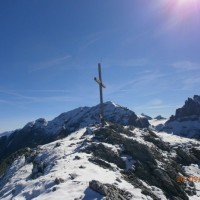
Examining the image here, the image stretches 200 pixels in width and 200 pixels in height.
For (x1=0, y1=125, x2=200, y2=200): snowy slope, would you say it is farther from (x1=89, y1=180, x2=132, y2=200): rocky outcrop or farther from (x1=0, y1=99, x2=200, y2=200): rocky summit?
(x1=89, y1=180, x2=132, y2=200): rocky outcrop

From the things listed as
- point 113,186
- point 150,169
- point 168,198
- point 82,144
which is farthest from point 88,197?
point 82,144

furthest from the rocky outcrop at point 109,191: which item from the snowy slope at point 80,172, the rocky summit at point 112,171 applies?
the snowy slope at point 80,172

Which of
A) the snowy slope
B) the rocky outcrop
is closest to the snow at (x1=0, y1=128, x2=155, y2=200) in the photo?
the snowy slope

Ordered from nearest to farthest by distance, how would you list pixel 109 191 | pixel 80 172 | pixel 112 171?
pixel 109 191 < pixel 80 172 < pixel 112 171

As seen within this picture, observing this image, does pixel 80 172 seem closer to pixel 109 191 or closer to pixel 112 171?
pixel 112 171

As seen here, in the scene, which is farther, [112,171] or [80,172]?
[112,171]

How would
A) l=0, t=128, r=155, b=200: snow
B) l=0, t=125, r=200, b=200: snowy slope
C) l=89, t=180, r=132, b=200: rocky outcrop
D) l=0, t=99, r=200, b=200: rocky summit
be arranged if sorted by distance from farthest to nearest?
1. l=0, t=99, r=200, b=200: rocky summit
2. l=0, t=125, r=200, b=200: snowy slope
3. l=0, t=128, r=155, b=200: snow
4. l=89, t=180, r=132, b=200: rocky outcrop

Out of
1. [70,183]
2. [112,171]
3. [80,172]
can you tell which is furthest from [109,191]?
[112,171]

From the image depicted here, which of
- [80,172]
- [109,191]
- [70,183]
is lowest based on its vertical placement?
[109,191]

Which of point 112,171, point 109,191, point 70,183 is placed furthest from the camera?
point 112,171

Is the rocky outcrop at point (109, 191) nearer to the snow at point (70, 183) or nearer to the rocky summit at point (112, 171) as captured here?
the rocky summit at point (112, 171)

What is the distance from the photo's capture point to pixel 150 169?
173 ft

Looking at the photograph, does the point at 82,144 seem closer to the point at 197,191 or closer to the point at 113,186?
the point at 197,191

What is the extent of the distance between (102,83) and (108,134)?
449 inches
